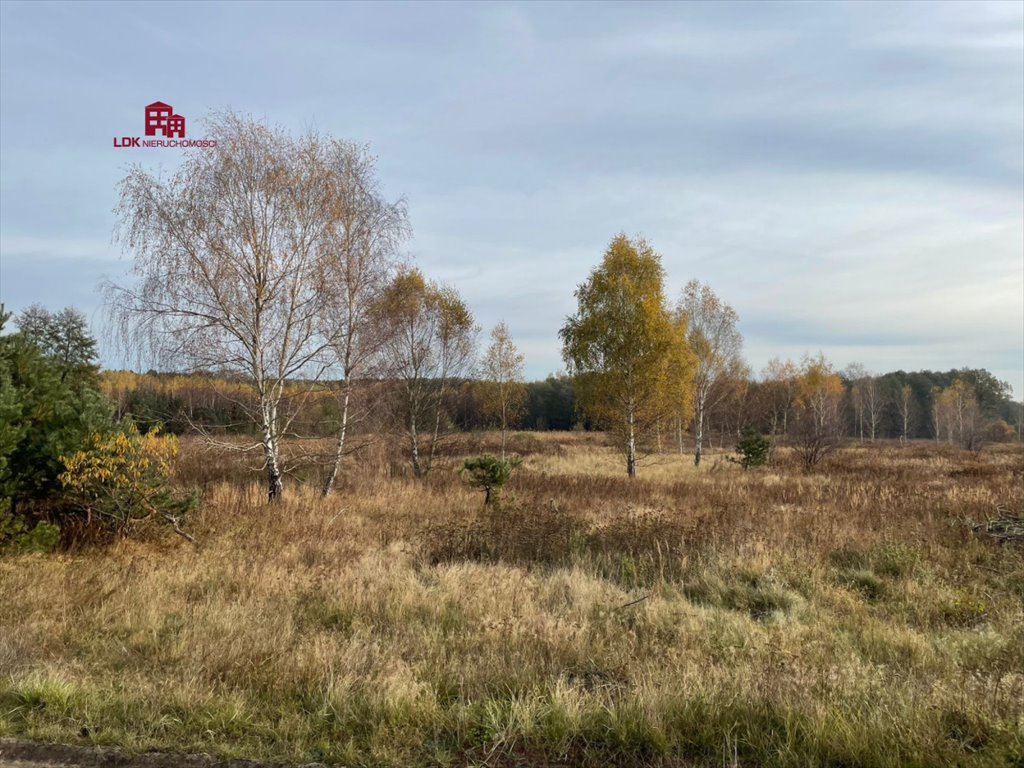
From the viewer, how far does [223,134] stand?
11492 millimetres

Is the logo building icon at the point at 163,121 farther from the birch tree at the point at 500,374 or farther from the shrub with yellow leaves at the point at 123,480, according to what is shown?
the birch tree at the point at 500,374

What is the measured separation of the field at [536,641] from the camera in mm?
3346

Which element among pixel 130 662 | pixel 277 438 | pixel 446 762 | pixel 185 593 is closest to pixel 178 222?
pixel 277 438

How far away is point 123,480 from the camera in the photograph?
27.3ft

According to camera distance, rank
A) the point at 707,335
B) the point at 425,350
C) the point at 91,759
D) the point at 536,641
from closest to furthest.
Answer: the point at 91,759
the point at 536,641
the point at 425,350
the point at 707,335

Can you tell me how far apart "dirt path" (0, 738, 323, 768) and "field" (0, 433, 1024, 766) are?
87mm

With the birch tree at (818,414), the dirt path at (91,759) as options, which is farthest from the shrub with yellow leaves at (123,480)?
the birch tree at (818,414)

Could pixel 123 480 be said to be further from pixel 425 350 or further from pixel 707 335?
pixel 707 335

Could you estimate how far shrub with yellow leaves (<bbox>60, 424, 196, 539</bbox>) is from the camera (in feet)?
26.5

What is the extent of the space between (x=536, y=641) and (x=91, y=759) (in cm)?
300

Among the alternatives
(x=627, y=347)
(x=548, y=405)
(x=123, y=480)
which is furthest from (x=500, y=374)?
(x=548, y=405)

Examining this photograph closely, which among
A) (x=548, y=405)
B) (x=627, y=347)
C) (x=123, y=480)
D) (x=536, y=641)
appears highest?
(x=627, y=347)

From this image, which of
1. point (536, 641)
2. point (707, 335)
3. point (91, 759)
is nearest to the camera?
point (91, 759)

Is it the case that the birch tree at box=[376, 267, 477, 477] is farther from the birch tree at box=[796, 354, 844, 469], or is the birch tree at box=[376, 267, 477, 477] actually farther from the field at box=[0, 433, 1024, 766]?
the birch tree at box=[796, 354, 844, 469]
